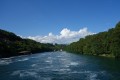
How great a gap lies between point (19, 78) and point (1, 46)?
263 ft

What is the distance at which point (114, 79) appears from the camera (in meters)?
46.3

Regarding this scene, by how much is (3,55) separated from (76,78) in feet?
260

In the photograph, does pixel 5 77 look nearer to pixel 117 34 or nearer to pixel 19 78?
pixel 19 78

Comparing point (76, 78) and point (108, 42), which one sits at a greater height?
point (108, 42)

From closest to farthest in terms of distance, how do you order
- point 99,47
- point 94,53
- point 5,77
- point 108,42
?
point 5,77, point 108,42, point 99,47, point 94,53

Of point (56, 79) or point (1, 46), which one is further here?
point (1, 46)

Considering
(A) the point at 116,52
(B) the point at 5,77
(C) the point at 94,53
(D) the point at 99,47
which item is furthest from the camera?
(C) the point at 94,53

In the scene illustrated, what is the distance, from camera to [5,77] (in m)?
49.8

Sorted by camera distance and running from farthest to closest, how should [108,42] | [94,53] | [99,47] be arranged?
1. [94,53]
2. [99,47]
3. [108,42]

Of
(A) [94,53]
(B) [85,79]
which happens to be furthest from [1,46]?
(B) [85,79]

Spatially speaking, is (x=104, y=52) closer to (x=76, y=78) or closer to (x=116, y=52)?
(x=116, y=52)

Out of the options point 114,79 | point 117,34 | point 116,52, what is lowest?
point 114,79

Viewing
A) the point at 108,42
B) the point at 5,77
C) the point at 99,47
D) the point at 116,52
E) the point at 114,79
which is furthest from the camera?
the point at 99,47

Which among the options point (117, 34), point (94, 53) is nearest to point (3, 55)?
point (94, 53)
